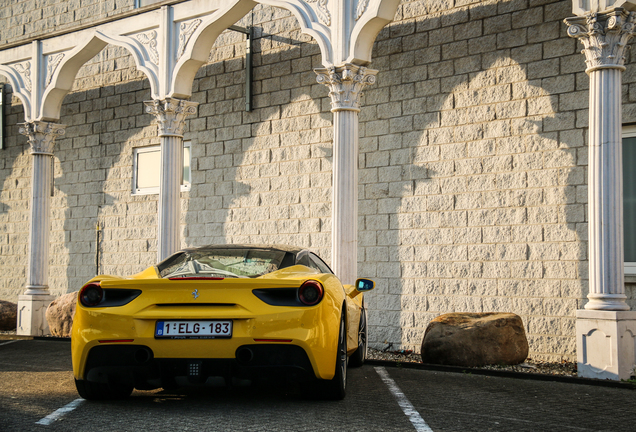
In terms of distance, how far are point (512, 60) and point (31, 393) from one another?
7515 millimetres

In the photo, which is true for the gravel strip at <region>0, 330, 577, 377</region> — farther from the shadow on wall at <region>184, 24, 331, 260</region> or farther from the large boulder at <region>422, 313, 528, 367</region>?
the shadow on wall at <region>184, 24, 331, 260</region>

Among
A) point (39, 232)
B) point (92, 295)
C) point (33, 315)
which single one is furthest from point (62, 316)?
point (92, 295)

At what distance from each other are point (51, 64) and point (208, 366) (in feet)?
33.9

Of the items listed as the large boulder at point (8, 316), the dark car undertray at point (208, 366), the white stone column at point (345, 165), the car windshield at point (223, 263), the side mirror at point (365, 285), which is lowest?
the large boulder at point (8, 316)

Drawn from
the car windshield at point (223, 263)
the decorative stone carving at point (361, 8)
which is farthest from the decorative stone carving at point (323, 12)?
the car windshield at point (223, 263)

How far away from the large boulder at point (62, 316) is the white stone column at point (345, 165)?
5297 millimetres

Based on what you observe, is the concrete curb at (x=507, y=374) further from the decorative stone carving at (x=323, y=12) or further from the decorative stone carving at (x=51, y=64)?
the decorative stone carving at (x=51, y=64)

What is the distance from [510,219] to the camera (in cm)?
971

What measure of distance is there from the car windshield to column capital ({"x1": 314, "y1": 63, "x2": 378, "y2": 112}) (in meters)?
4.23

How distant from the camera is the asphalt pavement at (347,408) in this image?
14.7ft

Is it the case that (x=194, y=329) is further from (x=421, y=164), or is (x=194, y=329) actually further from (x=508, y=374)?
(x=421, y=164)

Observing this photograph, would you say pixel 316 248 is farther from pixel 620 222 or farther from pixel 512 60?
pixel 620 222

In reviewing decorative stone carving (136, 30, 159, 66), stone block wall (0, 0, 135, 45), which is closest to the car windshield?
decorative stone carving (136, 30, 159, 66)

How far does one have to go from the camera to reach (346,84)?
9.48 m
